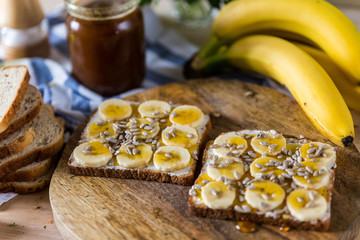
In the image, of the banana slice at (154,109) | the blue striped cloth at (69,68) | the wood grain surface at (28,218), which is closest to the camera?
the wood grain surface at (28,218)

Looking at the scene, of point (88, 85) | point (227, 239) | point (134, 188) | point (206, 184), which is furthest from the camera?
point (88, 85)

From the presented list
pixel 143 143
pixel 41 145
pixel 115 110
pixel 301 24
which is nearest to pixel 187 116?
pixel 143 143

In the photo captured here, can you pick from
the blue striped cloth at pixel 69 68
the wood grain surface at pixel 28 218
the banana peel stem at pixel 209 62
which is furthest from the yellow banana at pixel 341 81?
the wood grain surface at pixel 28 218

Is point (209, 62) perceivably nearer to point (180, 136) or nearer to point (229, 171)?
point (180, 136)

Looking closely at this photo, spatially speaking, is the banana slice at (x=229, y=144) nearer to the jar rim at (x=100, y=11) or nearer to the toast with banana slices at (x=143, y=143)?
the toast with banana slices at (x=143, y=143)

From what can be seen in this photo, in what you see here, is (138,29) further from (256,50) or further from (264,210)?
(264,210)

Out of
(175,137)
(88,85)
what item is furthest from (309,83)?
(88,85)
